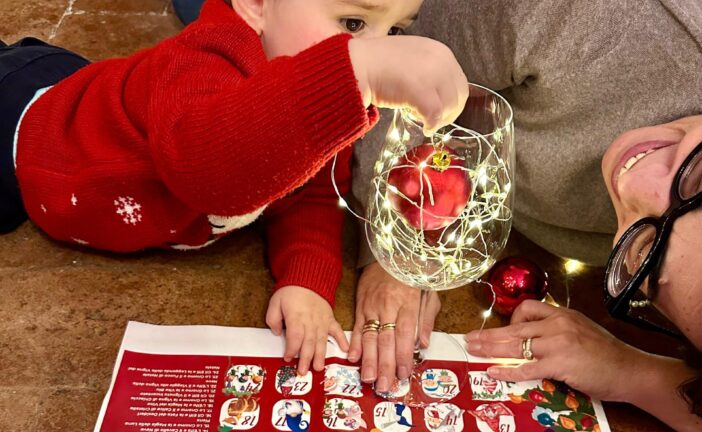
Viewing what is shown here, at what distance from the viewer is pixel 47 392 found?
809 millimetres

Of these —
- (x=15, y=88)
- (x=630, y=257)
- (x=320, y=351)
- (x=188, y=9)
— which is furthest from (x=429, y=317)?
(x=188, y=9)

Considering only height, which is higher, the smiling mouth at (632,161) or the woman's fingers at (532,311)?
the smiling mouth at (632,161)

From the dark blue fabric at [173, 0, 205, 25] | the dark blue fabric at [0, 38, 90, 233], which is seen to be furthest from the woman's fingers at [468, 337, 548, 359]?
the dark blue fabric at [173, 0, 205, 25]

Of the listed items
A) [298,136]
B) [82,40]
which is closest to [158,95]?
[298,136]

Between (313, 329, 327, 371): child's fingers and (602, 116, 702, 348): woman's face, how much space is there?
0.40 m

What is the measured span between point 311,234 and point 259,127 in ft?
1.22

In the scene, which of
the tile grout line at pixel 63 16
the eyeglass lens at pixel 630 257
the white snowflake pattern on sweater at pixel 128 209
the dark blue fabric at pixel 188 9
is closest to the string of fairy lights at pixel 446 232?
the eyeglass lens at pixel 630 257

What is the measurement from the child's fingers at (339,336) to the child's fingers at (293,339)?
0.05 metres

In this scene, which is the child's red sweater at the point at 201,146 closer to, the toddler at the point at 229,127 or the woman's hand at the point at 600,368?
the toddler at the point at 229,127

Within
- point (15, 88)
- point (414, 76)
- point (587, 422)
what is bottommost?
point (587, 422)

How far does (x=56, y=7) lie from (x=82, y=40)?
6.3 inches

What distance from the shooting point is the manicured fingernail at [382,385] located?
32.3 inches

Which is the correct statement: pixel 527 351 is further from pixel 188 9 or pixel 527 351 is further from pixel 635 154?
pixel 188 9

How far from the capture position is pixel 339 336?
89 cm
